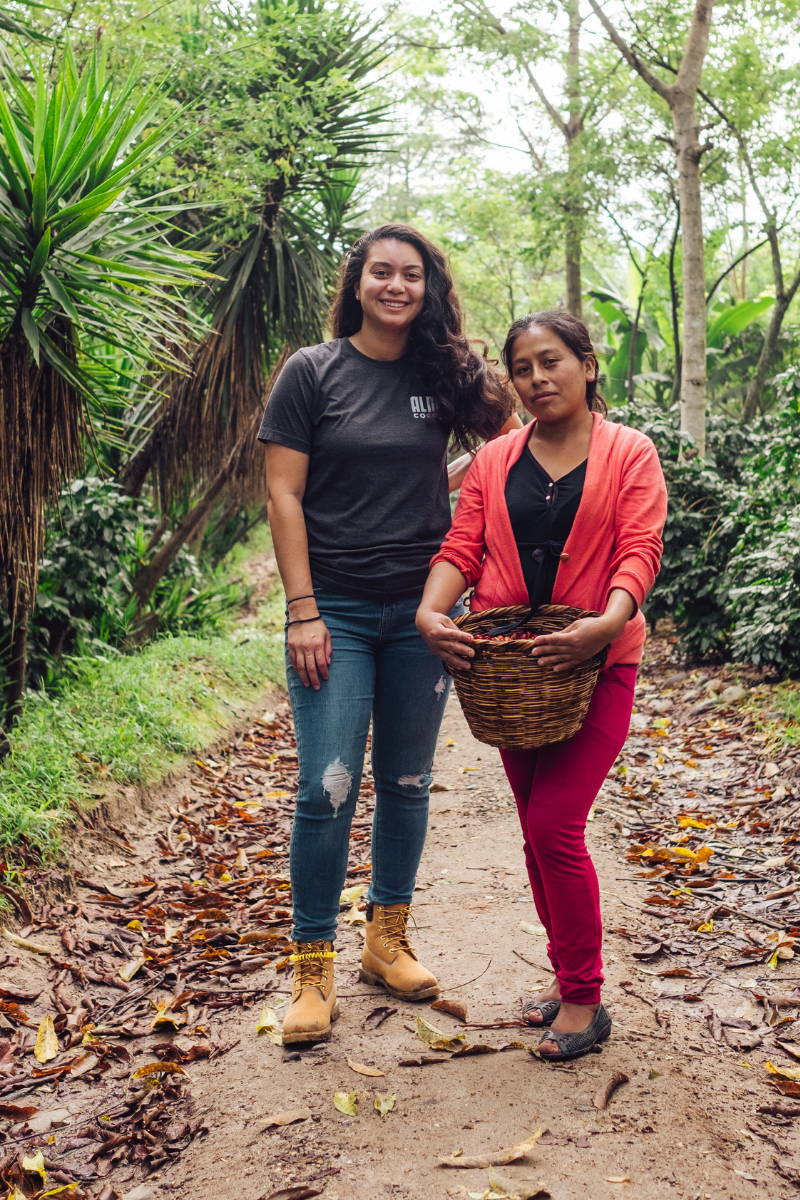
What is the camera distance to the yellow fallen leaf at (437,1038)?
10.1 feet

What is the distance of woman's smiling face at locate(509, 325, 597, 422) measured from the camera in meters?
2.88

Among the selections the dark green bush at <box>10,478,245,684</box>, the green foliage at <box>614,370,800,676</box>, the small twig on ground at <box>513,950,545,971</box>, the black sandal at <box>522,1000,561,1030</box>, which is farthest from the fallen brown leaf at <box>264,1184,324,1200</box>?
the green foliage at <box>614,370,800,676</box>

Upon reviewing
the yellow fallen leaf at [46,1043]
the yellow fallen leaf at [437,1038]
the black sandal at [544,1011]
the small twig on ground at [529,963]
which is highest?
the black sandal at [544,1011]

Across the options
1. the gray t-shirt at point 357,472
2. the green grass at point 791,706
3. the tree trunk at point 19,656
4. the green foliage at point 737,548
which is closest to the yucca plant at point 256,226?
the tree trunk at point 19,656

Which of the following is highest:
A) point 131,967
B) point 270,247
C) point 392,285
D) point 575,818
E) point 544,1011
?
point 270,247

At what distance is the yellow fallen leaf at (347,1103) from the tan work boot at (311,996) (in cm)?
29

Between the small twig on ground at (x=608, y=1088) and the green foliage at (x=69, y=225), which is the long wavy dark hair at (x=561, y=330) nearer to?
the small twig on ground at (x=608, y=1088)

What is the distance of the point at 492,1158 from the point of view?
2.46m

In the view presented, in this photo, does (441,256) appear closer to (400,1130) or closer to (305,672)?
(305,672)

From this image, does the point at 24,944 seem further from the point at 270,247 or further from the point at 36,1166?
the point at 270,247

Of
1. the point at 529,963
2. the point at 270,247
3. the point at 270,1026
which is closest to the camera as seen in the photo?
the point at 270,1026

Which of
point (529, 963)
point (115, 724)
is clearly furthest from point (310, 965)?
point (115, 724)

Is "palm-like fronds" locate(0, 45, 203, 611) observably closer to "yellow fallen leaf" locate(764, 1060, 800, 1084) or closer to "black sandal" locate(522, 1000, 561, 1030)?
"black sandal" locate(522, 1000, 561, 1030)

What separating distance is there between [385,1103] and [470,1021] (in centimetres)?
55
